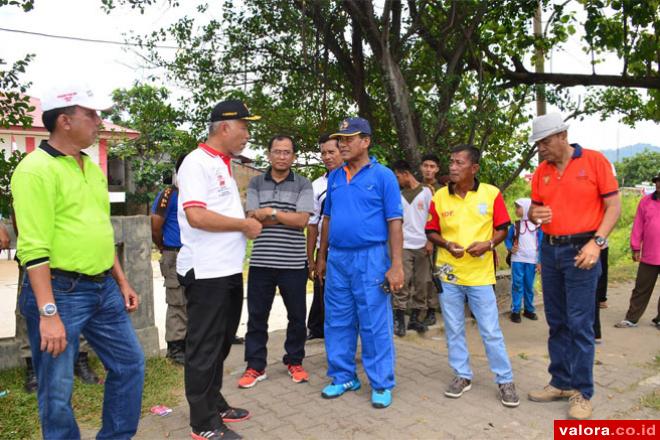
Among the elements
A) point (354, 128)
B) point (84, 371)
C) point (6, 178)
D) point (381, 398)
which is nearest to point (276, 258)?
point (354, 128)

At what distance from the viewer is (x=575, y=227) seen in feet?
12.4

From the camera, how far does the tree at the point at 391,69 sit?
265 inches

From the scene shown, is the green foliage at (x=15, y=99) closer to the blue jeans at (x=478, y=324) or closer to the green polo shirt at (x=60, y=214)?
the green polo shirt at (x=60, y=214)

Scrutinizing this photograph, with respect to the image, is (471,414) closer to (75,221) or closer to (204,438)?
(204,438)

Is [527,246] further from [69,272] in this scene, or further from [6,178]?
[6,178]

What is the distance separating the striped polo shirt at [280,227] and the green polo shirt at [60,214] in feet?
5.47

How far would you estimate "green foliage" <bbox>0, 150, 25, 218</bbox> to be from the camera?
457 cm

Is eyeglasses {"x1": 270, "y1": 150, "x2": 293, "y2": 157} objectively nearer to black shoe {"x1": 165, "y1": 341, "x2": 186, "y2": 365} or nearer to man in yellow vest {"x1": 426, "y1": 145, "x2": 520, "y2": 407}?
man in yellow vest {"x1": 426, "y1": 145, "x2": 520, "y2": 407}

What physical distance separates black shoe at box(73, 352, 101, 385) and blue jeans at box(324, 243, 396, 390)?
6.41 ft

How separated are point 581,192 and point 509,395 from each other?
5.07 feet

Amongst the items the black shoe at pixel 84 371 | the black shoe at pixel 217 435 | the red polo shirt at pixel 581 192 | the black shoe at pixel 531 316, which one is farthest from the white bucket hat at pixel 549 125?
the black shoe at pixel 84 371

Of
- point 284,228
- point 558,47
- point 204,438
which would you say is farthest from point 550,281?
point 558,47

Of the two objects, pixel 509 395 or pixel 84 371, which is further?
pixel 84 371

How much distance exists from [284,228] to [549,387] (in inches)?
93.5
